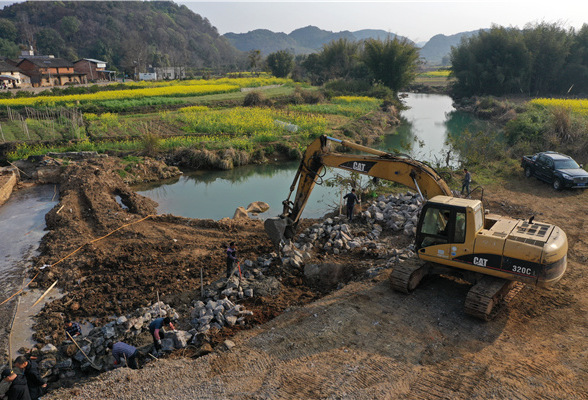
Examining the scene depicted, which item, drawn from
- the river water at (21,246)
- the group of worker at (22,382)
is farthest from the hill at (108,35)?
the group of worker at (22,382)

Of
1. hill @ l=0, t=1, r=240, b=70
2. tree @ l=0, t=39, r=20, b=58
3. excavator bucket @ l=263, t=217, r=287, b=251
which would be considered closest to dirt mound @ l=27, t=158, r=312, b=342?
excavator bucket @ l=263, t=217, r=287, b=251

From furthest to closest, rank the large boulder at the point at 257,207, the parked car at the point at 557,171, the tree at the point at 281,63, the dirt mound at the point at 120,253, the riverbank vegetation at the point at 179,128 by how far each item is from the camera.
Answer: the tree at the point at 281,63 → the riverbank vegetation at the point at 179,128 → the large boulder at the point at 257,207 → the parked car at the point at 557,171 → the dirt mound at the point at 120,253

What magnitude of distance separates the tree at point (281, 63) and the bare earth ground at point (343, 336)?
6391cm

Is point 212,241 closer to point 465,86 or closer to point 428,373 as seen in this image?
point 428,373

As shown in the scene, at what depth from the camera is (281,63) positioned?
231 feet

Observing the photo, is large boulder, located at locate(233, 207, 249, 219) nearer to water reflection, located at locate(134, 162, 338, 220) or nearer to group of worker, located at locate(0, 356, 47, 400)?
water reflection, located at locate(134, 162, 338, 220)

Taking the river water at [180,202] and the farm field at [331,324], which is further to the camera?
the river water at [180,202]

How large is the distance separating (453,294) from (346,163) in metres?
3.77

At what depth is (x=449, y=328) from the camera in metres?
7.28

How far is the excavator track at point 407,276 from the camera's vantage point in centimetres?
806

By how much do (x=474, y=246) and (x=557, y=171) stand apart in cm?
1042

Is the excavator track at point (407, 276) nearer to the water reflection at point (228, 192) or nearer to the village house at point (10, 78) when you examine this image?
the water reflection at point (228, 192)

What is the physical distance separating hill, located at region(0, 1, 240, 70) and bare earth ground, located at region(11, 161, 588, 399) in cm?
8487

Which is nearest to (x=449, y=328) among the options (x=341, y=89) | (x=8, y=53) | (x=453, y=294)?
(x=453, y=294)
